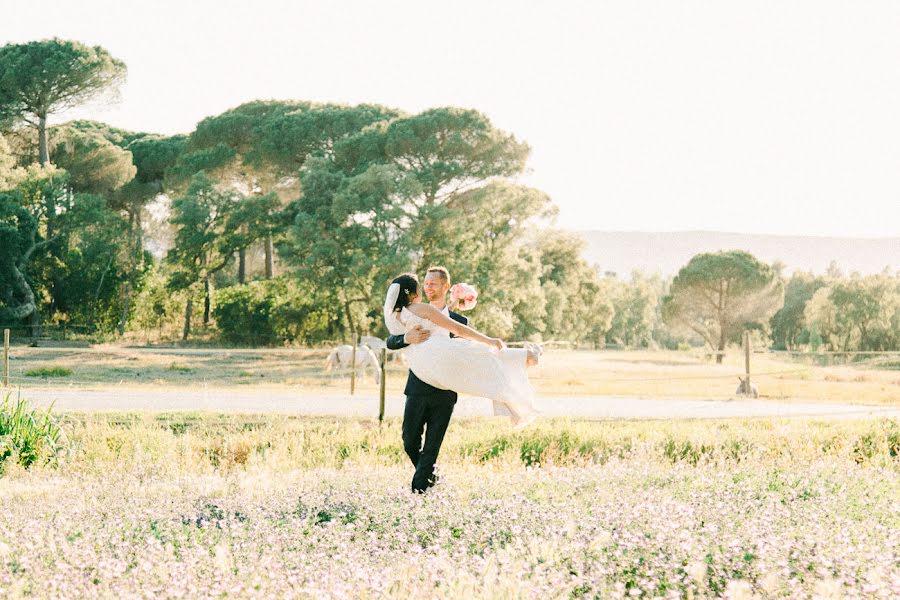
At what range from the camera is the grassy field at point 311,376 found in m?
17.2

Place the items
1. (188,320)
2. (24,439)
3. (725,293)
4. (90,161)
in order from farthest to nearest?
(725,293)
(90,161)
(188,320)
(24,439)

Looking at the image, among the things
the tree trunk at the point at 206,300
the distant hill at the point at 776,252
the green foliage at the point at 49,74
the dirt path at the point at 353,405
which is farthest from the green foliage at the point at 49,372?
the distant hill at the point at 776,252

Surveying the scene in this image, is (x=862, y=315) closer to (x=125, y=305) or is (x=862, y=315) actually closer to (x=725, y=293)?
(x=725, y=293)

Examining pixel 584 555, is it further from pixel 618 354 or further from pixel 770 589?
pixel 618 354

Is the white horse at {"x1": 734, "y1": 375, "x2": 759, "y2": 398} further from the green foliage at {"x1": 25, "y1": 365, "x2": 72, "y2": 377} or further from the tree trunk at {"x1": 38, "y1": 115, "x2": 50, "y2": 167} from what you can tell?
the tree trunk at {"x1": 38, "y1": 115, "x2": 50, "y2": 167}

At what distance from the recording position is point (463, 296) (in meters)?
5.42

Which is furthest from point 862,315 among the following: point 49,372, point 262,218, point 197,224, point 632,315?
point 49,372

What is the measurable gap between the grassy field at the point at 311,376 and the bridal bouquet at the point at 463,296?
30.1 feet

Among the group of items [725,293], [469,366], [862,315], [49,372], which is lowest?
[49,372]

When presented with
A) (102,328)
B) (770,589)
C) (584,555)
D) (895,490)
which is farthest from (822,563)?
(102,328)

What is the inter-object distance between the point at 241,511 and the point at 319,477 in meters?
1.22

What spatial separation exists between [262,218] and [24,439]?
23405 mm

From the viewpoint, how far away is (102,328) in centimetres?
3062

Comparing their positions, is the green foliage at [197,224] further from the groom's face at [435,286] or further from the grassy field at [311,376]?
the groom's face at [435,286]
